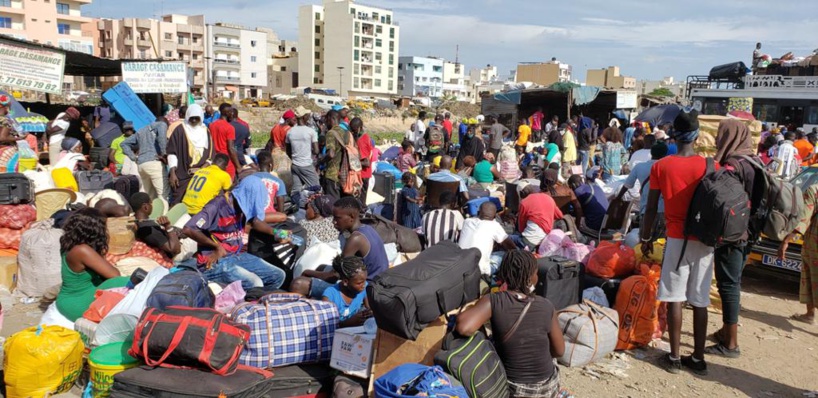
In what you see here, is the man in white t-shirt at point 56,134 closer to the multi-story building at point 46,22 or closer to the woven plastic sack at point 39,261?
the woven plastic sack at point 39,261

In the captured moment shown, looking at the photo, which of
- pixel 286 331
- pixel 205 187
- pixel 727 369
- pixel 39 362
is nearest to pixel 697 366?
pixel 727 369

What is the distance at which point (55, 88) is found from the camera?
37.7ft

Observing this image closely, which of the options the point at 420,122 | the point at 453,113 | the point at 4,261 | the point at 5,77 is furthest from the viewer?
the point at 453,113

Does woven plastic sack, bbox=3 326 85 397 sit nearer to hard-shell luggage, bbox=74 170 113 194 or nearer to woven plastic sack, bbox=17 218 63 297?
woven plastic sack, bbox=17 218 63 297

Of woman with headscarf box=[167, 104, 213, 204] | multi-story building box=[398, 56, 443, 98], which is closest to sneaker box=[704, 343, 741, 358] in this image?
woman with headscarf box=[167, 104, 213, 204]

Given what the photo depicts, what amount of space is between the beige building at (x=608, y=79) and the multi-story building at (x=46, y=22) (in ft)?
194

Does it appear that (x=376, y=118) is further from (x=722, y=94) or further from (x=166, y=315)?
(x=166, y=315)

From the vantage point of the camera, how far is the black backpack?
3.96 metres

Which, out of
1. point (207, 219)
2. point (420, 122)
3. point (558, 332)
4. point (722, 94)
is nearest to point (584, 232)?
point (558, 332)

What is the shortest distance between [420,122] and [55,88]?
8.07 m

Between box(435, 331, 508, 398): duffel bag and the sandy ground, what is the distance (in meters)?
1.16

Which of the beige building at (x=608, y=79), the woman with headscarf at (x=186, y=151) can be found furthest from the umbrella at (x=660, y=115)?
the beige building at (x=608, y=79)

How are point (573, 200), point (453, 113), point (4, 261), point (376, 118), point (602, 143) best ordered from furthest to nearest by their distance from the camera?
1. point (453, 113)
2. point (376, 118)
3. point (602, 143)
4. point (573, 200)
5. point (4, 261)

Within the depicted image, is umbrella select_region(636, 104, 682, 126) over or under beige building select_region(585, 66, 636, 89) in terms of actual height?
under
